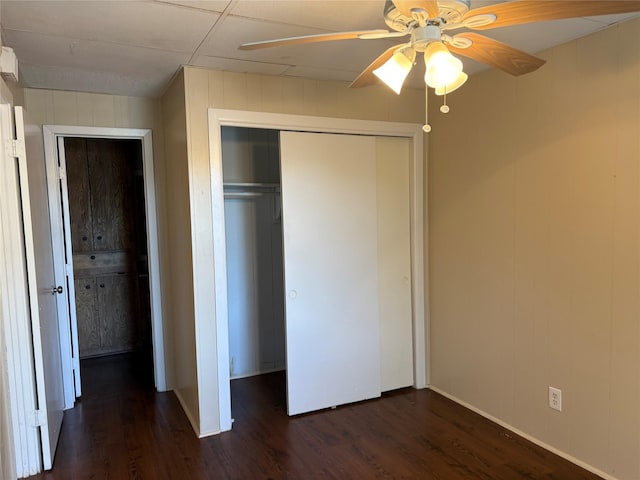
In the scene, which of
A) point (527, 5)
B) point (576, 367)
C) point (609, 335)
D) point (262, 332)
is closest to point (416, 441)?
point (576, 367)

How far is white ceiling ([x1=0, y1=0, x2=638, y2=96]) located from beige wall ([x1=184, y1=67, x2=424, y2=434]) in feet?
0.32

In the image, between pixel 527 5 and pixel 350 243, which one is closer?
pixel 527 5

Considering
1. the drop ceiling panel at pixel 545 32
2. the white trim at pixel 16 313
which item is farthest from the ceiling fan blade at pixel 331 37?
the white trim at pixel 16 313

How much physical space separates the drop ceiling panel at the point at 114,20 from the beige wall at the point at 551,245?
1.85 m

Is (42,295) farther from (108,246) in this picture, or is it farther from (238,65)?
(108,246)

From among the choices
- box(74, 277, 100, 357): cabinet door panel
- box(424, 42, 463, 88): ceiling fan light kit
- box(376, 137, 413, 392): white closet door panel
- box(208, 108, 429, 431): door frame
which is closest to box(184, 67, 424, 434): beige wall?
box(208, 108, 429, 431): door frame

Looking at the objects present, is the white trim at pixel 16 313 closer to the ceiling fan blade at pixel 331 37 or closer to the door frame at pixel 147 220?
the door frame at pixel 147 220

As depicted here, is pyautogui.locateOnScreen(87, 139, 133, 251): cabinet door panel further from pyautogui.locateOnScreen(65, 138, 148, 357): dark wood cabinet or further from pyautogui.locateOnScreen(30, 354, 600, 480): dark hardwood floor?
pyautogui.locateOnScreen(30, 354, 600, 480): dark hardwood floor

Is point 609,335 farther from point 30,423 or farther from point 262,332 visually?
point 30,423

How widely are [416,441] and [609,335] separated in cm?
126

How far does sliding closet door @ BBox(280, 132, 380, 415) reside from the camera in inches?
122

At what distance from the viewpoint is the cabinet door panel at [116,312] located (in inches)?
184

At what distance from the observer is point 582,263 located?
2.42m

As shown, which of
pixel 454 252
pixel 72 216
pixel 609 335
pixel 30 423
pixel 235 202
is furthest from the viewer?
pixel 72 216
